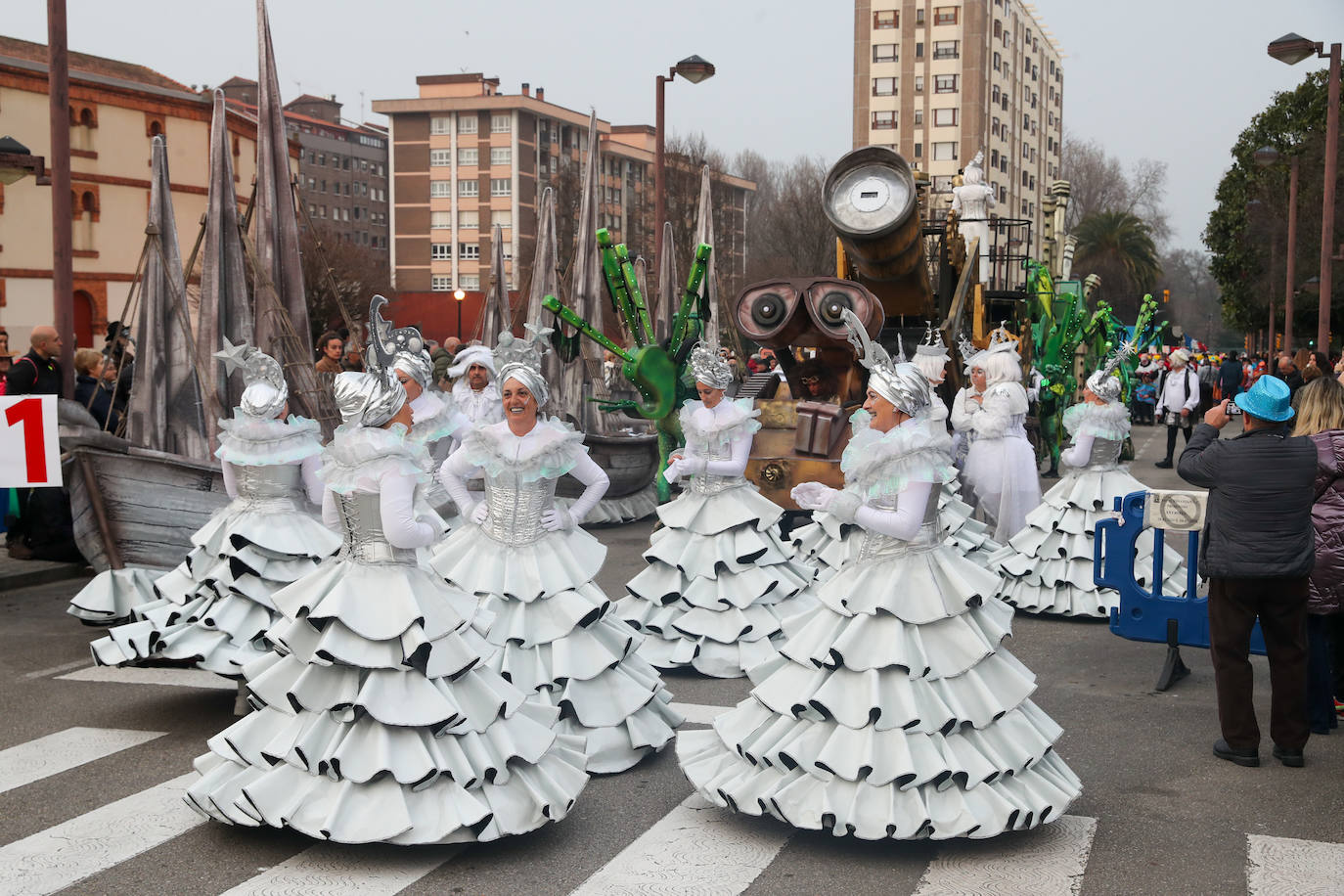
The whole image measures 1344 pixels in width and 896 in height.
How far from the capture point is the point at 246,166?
4562cm

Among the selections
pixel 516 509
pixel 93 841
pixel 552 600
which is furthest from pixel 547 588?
pixel 93 841

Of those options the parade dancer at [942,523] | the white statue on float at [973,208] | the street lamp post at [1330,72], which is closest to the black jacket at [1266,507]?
the parade dancer at [942,523]

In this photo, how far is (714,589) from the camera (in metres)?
8.36

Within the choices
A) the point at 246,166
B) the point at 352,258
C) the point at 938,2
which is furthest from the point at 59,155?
the point at 938,2

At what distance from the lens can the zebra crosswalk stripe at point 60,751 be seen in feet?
21.4

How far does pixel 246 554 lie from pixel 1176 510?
17.0ft

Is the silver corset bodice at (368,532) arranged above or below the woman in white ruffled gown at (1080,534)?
above

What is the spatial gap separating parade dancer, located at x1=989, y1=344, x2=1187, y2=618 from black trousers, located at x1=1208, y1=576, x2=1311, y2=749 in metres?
3.47

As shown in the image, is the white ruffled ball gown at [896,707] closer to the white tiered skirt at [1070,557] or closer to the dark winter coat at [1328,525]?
the dark winter coat at [1328,525]

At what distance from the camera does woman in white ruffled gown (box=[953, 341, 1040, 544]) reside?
445 inches

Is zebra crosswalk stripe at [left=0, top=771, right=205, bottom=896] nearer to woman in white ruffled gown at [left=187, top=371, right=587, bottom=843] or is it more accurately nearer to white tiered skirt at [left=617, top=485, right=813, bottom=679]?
woman in white ruffled gown at [left=187, top=371, right=587, bottom=843]

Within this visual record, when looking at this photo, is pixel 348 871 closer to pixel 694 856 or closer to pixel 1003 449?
pixel 694 856

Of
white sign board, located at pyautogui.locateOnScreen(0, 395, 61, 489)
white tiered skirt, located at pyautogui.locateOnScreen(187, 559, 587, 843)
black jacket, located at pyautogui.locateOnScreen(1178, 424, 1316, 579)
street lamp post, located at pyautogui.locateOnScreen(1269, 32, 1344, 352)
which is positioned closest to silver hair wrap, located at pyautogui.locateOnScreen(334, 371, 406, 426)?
white tiered skirt, located at pyautogui.locateOnScreen(187, 559, 587, 843)

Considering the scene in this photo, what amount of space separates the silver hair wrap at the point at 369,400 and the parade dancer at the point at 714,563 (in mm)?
3121
